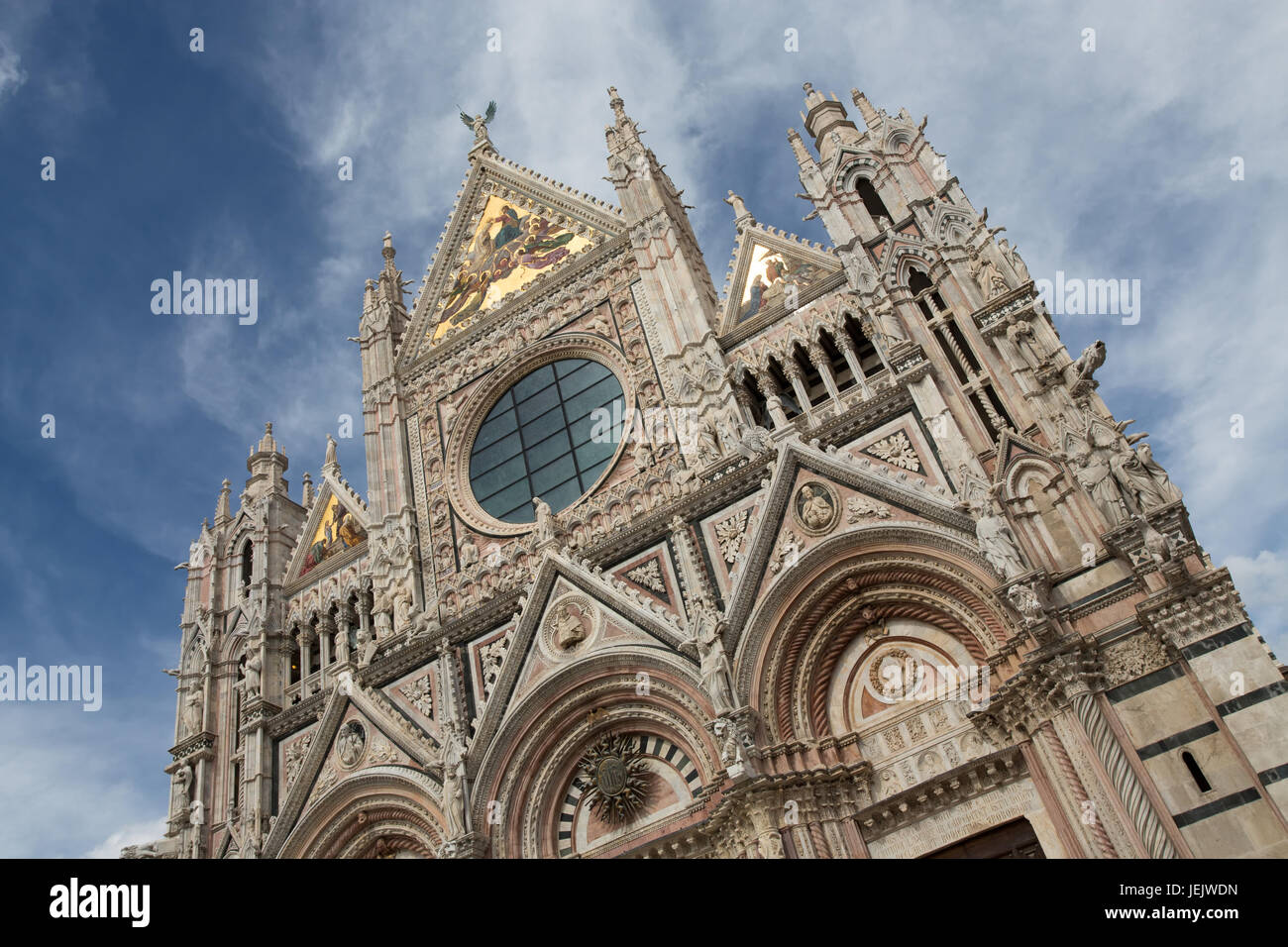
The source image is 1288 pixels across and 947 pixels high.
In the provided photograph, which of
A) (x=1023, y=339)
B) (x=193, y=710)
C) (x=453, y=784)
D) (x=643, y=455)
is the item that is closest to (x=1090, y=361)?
(x=1023, y=339)

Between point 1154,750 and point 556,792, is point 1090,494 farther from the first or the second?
point 556,792

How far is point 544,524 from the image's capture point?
1645cm

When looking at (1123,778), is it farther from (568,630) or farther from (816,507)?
(568,630)

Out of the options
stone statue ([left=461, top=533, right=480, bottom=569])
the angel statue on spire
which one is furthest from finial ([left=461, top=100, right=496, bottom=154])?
stone statue ([left=461, top=533, right=480, bottom=569])

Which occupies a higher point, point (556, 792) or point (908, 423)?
point (908, 423)

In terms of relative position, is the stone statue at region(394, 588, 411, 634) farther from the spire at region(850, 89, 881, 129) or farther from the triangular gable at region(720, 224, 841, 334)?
the spire at region(850, 89, 881, 129)

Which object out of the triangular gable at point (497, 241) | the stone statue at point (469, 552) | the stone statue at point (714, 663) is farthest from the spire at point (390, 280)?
the stone statue at point (714, 663)

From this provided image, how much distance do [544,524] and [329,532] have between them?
677 cm

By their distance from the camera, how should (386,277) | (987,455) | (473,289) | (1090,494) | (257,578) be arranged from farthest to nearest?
1. (386,277)
2. (473,289)
3. (257,578)
4. (987,455)
5. (1090,494)

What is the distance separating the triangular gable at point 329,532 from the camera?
2017cm

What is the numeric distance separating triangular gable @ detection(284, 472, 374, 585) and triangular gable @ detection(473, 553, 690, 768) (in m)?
5.67
